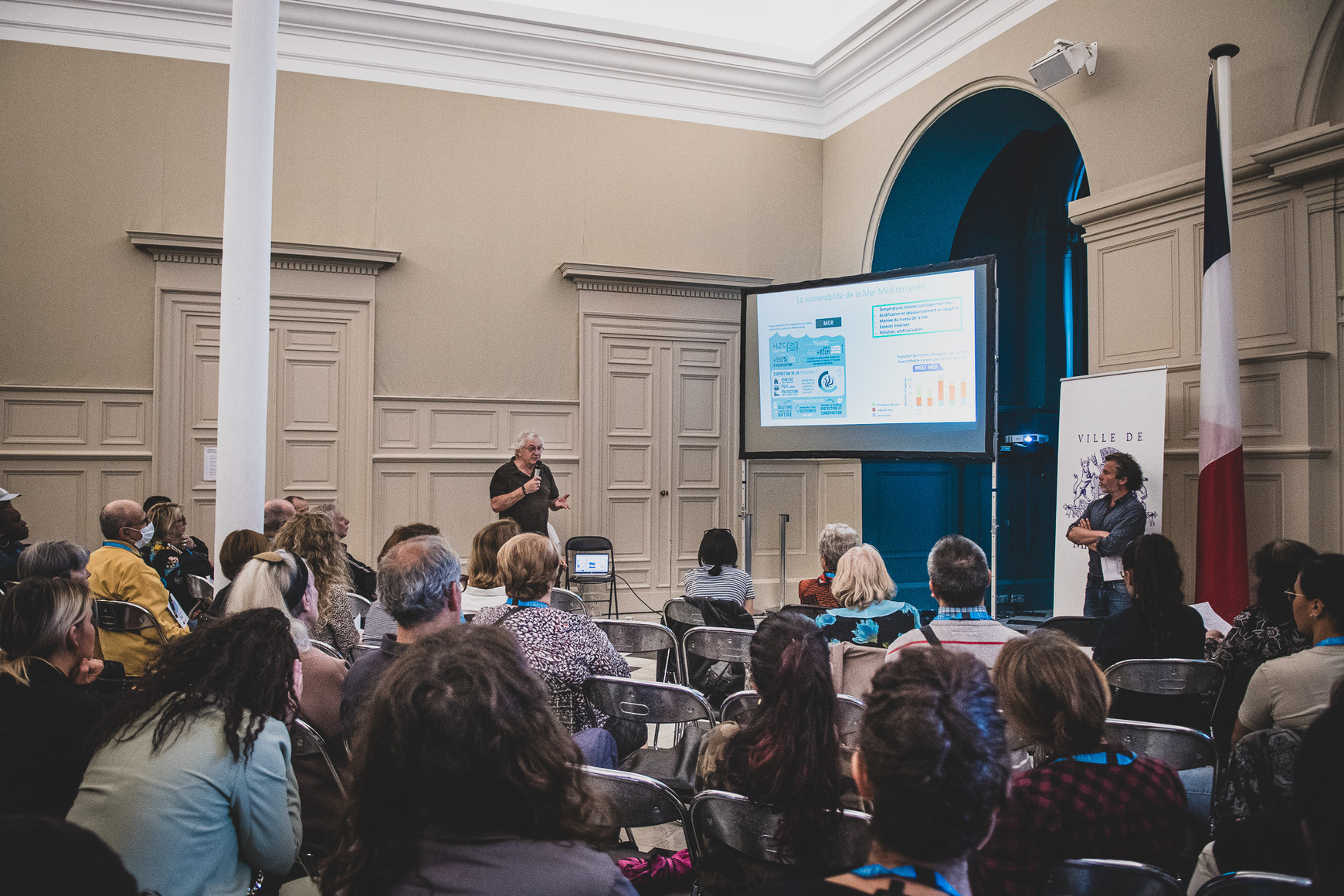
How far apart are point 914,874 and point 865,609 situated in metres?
2.27

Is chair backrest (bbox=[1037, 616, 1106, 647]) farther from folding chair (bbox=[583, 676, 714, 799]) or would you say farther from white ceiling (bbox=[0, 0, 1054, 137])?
white ceiling (bbox=[0, 0, 1054, 137])

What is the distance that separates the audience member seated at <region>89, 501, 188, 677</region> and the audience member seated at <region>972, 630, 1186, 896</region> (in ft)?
8.96

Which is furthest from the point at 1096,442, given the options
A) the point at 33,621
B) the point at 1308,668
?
the point at 33,621

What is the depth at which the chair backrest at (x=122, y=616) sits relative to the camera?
3.09 m

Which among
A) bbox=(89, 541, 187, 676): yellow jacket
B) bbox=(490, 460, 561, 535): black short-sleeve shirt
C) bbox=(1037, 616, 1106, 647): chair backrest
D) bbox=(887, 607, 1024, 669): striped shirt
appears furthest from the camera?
bbox=(490, 460, 561, 535): black short-sleeve shirt

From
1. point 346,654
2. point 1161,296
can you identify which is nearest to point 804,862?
point 346,654

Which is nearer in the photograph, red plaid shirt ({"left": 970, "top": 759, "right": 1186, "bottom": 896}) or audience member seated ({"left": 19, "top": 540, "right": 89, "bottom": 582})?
red plaid shirt ({"left": 970, "top": 759, "right": 1186, "bottom": 896})

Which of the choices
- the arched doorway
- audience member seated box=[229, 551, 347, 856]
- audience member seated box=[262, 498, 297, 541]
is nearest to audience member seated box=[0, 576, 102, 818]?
audience member seated box=[229, 551, 347, 856]

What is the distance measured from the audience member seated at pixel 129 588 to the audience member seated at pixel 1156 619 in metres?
3.16

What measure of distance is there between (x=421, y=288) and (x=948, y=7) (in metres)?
4.43

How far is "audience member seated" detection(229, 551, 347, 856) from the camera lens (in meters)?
1.99

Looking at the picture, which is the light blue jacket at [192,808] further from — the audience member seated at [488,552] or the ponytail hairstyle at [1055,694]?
the audience member seated at [488,552]

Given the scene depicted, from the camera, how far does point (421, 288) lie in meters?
7.06

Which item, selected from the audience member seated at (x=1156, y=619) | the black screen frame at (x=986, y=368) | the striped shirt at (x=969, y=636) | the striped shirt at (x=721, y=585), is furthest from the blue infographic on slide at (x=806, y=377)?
the striped shirt at (x=969, y=636)
